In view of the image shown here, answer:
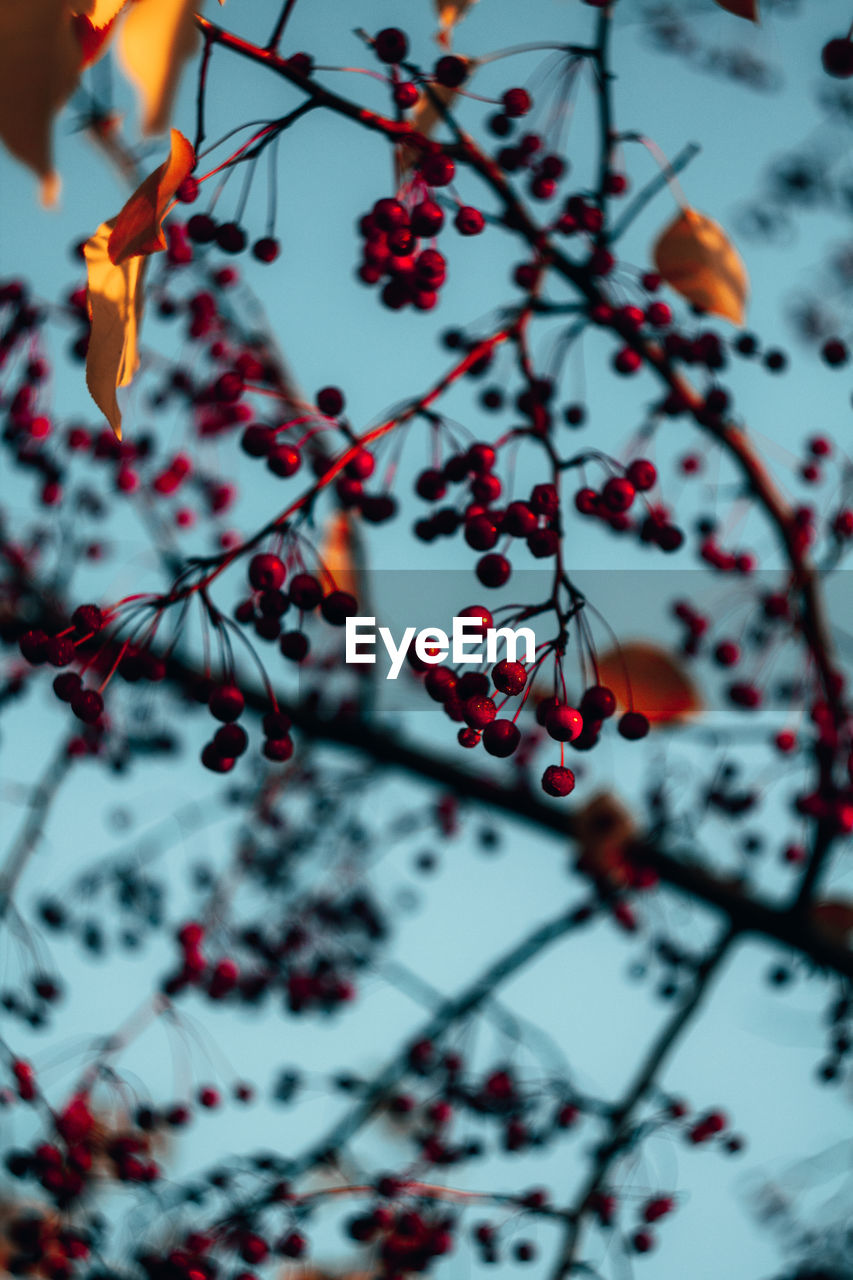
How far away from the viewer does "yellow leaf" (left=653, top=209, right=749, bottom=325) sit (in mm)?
1294

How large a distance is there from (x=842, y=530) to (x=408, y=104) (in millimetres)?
1209

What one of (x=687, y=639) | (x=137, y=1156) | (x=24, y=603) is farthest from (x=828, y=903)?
(x=24, y=603)

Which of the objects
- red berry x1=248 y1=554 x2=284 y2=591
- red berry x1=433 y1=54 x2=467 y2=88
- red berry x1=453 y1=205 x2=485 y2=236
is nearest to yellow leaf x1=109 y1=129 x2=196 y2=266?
red berry x1=248 y1=554 x2=284 y2=591

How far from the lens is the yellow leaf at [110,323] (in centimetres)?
80

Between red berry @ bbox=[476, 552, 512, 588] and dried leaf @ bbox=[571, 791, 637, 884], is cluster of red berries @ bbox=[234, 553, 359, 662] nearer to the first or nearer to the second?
red berry @ bbox=[476, 552, 512, 588]

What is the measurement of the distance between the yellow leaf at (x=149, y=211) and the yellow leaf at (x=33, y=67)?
8cm

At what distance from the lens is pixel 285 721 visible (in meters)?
1.18

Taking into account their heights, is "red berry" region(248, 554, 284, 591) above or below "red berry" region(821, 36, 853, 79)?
below

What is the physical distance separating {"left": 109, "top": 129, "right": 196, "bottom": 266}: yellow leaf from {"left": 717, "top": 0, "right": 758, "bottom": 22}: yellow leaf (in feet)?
1.62

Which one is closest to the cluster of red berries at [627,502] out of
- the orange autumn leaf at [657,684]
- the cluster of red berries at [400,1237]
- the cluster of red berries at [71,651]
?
the orange autumn leaf at [657,684]

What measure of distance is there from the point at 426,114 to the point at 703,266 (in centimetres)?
40

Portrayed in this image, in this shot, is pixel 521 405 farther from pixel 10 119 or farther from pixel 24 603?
pixel 24 603

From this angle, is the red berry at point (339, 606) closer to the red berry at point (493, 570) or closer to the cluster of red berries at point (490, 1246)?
the red berry at point (493, 570)

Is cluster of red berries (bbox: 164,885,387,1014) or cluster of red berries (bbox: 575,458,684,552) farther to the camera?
cluster of red berries (bbox: 164,885,387,1014)
